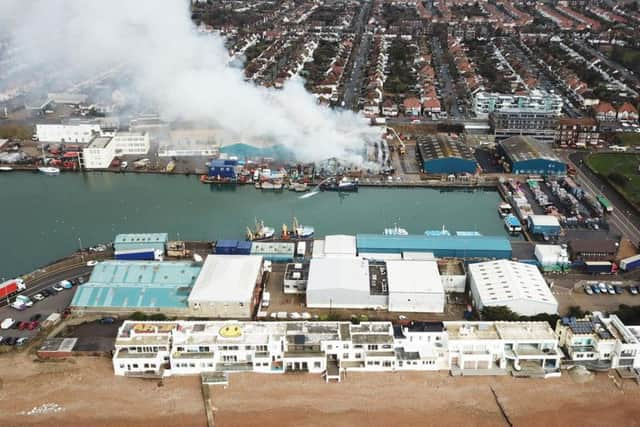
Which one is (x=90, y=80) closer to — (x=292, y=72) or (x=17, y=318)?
(x=292, y=72)

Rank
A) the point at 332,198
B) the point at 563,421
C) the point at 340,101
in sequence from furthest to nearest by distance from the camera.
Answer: the point at 340,101 → the point at 332,198 → the point at 563,421

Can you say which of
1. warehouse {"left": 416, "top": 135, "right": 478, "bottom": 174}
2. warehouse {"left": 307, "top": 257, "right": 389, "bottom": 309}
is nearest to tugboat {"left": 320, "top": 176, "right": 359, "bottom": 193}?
warehouse {"left": 416, "top": 135, "right": 478, "bottom": 174}

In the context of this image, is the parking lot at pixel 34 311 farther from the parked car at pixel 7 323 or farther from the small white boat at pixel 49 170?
the small white boat at pixel 49 170

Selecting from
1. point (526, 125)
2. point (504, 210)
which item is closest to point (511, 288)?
point (504, 210)

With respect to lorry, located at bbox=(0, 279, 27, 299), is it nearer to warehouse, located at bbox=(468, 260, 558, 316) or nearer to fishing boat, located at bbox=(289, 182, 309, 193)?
fishing boat, located at bbox=(289, 182, 309, 193)

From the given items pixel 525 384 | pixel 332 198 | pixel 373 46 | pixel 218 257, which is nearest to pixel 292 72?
pixel 373 46
